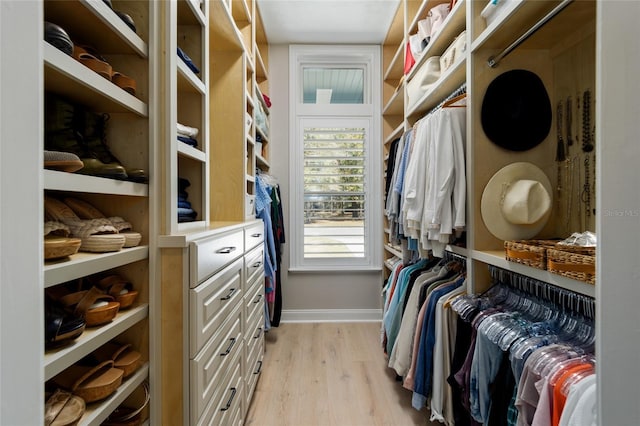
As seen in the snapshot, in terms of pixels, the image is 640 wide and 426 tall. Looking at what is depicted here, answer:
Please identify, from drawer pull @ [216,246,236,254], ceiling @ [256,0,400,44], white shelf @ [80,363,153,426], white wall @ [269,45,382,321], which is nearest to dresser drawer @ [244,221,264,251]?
drawer pull @ [216,246,236,254]

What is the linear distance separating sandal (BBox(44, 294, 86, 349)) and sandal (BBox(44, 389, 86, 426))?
0.46 ft

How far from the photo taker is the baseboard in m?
3.16

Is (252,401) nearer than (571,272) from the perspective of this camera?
No

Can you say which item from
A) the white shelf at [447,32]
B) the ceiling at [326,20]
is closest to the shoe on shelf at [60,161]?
the white shelf at [447,32]

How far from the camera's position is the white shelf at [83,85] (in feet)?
2.03

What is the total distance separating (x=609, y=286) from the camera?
36 cm

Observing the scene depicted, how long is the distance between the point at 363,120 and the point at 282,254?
5.29 feet

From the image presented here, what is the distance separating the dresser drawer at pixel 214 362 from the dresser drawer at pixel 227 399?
2 centimetres

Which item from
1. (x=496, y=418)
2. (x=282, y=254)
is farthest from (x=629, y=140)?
(x=282, y=254)

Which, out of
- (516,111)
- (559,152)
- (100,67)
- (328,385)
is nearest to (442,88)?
(516,111)

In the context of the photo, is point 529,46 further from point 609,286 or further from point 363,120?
point 363,120

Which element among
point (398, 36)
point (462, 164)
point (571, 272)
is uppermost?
point (398, 36)

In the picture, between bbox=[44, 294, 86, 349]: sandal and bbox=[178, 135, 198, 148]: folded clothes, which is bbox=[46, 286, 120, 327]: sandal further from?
bbox=[178, 135, 198, 148]: folded clothes
